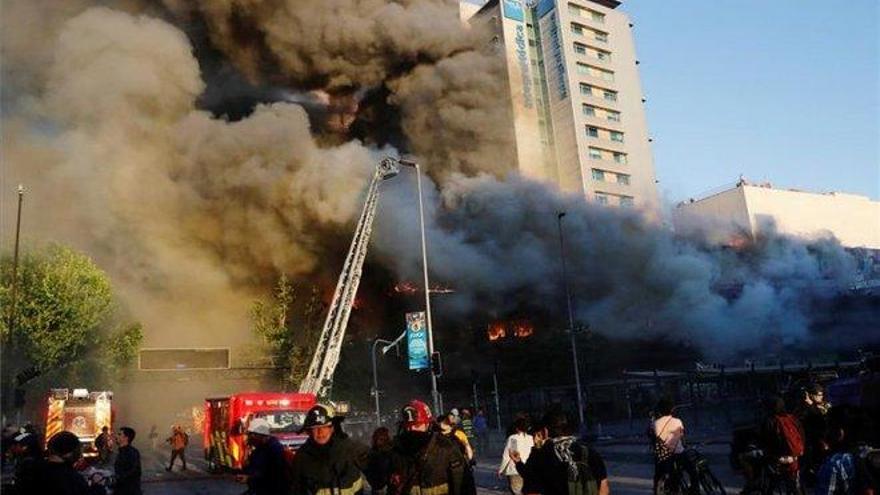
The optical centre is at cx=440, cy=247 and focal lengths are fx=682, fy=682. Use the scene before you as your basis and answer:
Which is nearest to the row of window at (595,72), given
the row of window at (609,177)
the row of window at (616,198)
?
the row of window at (609,177)

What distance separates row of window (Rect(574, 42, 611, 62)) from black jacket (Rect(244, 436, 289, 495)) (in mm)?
58408

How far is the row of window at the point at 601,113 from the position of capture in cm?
5941

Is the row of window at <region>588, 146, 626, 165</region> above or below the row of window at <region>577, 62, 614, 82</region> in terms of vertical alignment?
below

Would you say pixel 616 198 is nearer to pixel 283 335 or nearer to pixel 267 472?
pixel 283 335

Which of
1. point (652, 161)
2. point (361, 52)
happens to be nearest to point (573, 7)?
point (652, 161)

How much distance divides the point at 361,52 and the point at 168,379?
82.6 feet

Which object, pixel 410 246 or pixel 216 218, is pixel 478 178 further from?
pixel 216 218

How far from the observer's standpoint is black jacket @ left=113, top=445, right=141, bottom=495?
7.70m

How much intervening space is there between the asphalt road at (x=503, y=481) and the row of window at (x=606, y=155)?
133 feet

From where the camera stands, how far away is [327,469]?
4.52m

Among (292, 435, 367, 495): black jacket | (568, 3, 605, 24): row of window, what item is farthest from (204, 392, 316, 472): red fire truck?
(568, 3, 605, 24): row of window

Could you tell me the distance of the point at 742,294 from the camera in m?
41.8

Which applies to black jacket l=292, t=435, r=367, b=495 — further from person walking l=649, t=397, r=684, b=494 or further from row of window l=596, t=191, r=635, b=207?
row of window l=596, t=191, r=635, b=207

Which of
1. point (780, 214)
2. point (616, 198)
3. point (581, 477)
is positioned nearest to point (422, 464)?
point (581, 477)
